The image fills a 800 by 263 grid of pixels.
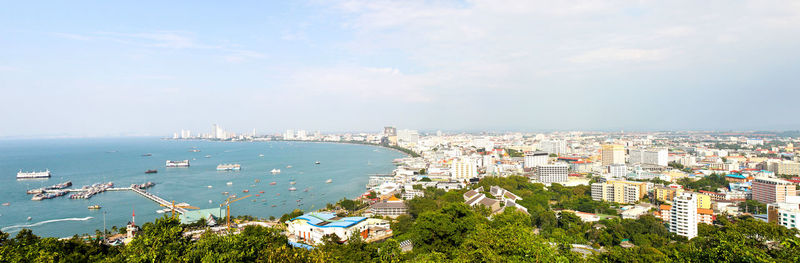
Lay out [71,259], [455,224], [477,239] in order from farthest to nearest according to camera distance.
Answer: [455,224] < [477,239] < [71,259]

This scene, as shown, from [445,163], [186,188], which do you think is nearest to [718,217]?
[445,163]

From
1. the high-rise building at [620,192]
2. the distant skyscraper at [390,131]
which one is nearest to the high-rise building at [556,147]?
the high-rise building at [620,192]

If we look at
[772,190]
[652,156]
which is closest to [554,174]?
[772,190]

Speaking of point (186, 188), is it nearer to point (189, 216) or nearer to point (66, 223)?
point (66, 223)

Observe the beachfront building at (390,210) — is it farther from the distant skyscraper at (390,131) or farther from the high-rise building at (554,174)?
the distant skyscraper at (390,131)

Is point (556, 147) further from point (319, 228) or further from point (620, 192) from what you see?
point (319, 228)

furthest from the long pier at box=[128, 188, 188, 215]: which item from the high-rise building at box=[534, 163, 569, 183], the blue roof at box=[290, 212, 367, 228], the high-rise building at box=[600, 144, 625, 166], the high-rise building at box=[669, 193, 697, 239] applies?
the high-rise building at box=[600, 144, 625, 166]

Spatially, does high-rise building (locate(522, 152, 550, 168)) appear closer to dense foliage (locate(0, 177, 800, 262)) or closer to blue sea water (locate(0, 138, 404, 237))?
blue sea water (locate(0, 138, 404, 237))
